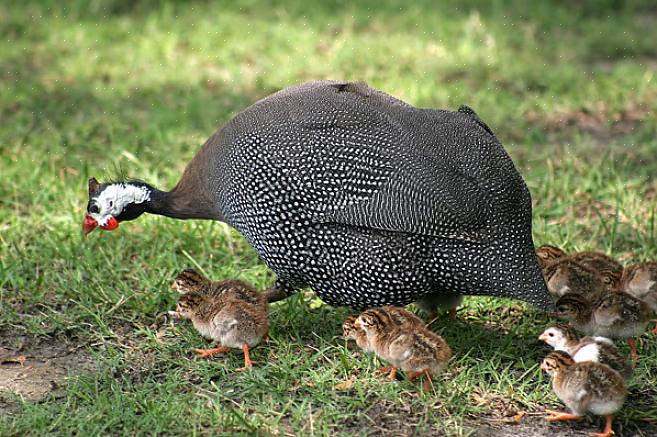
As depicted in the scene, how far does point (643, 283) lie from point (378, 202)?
120cm

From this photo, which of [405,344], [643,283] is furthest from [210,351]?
[643,283]

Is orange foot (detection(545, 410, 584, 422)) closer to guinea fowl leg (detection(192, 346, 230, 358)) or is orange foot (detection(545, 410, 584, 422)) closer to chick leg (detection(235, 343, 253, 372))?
chick leg (detection(235, 343, 253, 372))

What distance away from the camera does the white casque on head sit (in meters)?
4.50

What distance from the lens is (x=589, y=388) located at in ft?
11.2

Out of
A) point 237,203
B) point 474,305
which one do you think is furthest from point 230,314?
point 474,305

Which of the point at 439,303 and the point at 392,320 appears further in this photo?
the point at 439,303

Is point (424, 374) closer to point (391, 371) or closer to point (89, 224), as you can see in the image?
point (391, 371)

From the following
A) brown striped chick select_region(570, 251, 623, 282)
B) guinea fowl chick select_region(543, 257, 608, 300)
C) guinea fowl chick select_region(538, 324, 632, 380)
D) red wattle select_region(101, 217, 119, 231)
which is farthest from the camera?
red wattle select_region(101, 217, 119, 231)

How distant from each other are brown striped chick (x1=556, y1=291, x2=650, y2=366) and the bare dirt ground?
194 centimetres

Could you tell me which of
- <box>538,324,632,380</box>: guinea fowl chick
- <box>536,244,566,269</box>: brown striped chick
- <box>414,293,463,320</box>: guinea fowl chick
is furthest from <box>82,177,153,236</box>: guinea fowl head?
<box>538,324,632,380</box>: guinea fowl chick

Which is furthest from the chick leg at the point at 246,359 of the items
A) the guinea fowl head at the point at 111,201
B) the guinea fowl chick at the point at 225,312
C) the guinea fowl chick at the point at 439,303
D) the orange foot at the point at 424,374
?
the guinea fowl head at the point at 111,201

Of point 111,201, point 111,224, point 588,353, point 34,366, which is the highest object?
point 111,201

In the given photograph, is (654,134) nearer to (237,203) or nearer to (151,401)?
(237,203)

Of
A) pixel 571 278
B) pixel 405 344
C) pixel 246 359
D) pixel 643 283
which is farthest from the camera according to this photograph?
pixel 571 278
